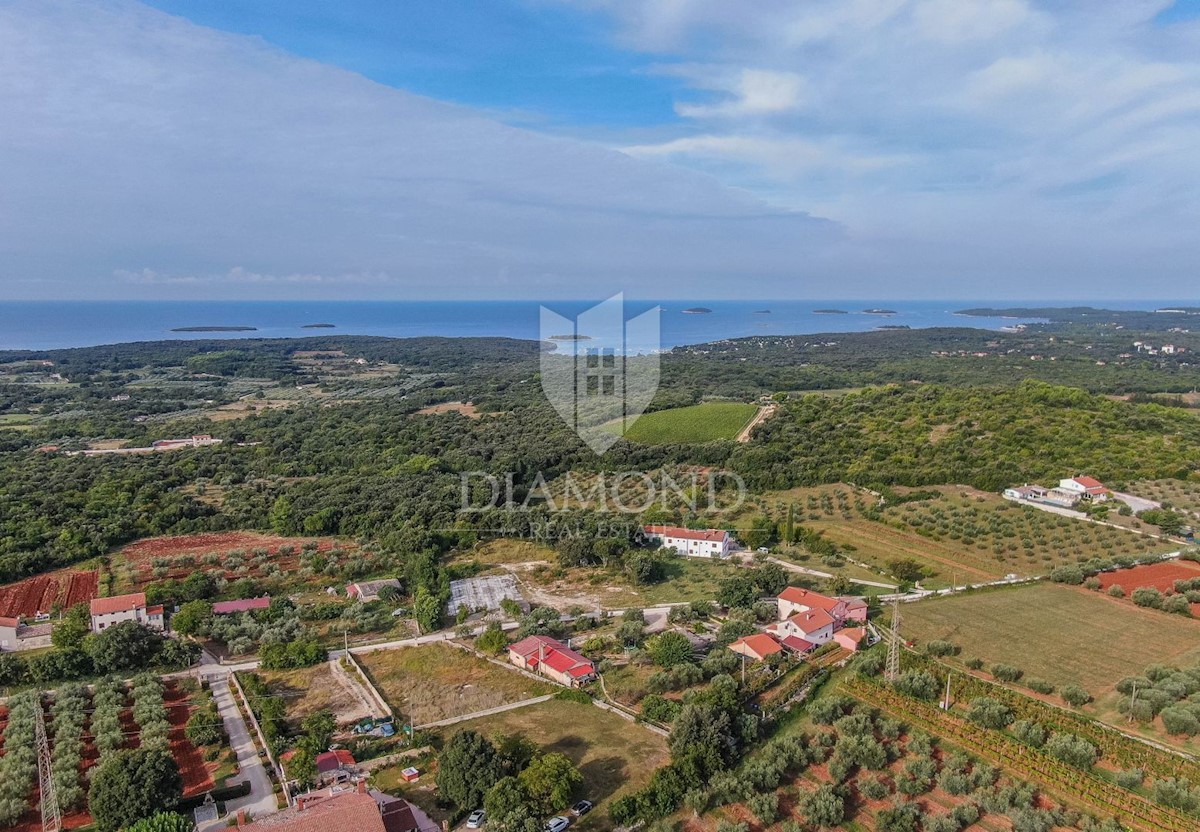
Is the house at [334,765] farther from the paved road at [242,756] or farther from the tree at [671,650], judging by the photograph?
the tree at [671,650]

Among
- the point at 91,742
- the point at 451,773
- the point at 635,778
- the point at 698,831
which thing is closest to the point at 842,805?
the point at 698,831

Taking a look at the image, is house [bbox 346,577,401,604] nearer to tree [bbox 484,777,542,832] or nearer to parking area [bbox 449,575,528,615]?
parking area [bbox 449,575,528,615]

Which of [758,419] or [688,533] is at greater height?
[758,419]

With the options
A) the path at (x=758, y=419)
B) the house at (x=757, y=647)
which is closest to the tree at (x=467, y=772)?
the house at (x=757, y=647)

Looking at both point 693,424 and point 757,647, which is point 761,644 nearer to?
point 757,647

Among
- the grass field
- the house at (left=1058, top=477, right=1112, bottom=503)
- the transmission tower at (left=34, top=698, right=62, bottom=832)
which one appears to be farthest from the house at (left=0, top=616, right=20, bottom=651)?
the house at (left=1058, top=477, right=1112, bottom=503)

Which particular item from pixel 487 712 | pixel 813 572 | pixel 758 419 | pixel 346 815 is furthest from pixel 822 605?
pixel 758 419
